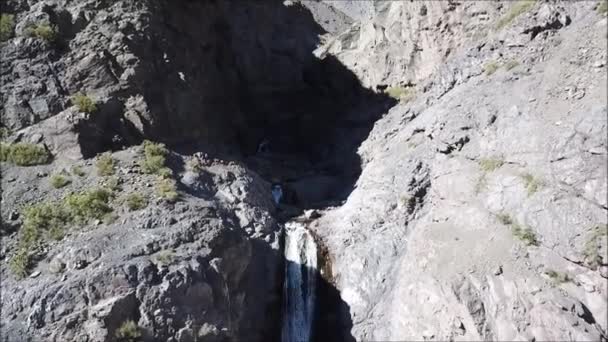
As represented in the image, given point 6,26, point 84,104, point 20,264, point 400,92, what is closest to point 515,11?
point 400,92

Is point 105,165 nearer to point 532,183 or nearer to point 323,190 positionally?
point 323,190

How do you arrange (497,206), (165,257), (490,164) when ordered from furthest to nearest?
(490,164)
(497,206)
(165,257)

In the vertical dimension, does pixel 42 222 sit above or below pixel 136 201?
below

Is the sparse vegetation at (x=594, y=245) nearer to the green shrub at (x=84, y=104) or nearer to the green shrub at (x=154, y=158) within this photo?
the green shrub at (x=154, y=158)

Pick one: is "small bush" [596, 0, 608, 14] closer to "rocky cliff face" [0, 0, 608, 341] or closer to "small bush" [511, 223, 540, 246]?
"rocky cliff face" [0, 0, 608, 341]

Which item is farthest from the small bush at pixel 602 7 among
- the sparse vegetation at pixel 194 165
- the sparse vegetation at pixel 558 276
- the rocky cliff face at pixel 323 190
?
the sparse vegetation at pixel 194 165

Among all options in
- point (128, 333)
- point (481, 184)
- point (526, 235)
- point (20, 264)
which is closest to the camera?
point (128, 333)
